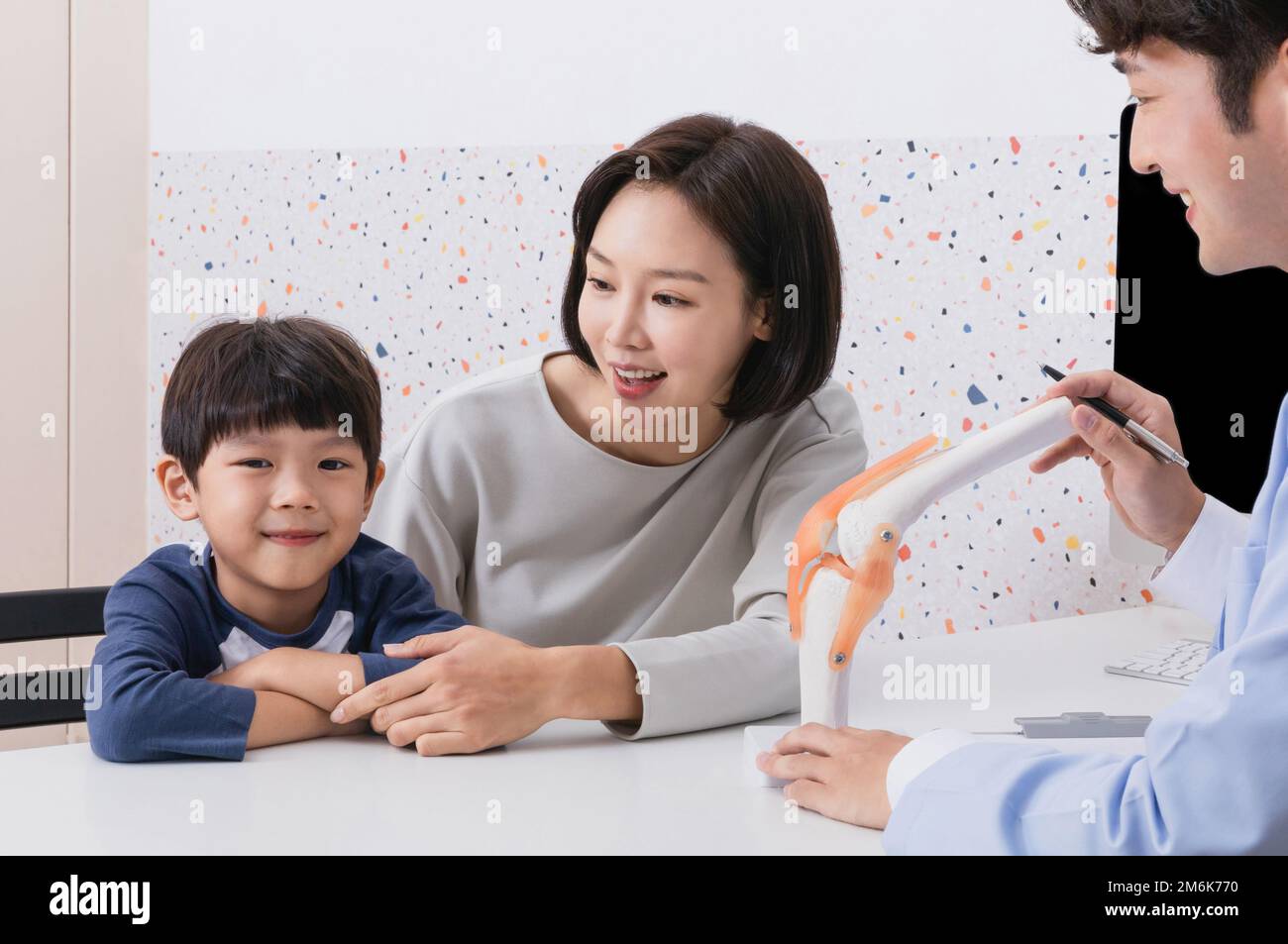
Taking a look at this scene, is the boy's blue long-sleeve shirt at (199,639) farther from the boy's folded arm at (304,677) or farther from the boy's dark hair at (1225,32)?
the boy's dark hair at (1225,32)

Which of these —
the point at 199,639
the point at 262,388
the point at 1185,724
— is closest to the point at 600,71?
the point at 262,388

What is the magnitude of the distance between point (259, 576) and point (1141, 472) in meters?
0.77

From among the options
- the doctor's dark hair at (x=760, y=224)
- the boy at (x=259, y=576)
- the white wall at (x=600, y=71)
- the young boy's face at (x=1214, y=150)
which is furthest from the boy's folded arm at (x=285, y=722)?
the white wall at (x=600, y=71)

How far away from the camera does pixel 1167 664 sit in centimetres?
129

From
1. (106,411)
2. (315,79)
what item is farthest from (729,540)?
(106,411)

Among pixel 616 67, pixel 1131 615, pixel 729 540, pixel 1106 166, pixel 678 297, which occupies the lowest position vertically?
pixel 1131 615

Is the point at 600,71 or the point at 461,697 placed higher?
the point at 600,71

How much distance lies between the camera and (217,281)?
2.30 metres

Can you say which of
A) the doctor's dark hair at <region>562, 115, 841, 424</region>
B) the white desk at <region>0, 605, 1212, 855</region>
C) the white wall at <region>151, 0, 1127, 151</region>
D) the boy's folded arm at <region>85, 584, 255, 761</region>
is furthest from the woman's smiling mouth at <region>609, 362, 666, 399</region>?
the white wall at <region>151, 0, 1127, 151</region>

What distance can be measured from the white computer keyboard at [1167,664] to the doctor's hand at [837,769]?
527mm

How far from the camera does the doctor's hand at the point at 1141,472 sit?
1.12 metres

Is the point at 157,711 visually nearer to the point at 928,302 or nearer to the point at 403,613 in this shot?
the point at 403,613
